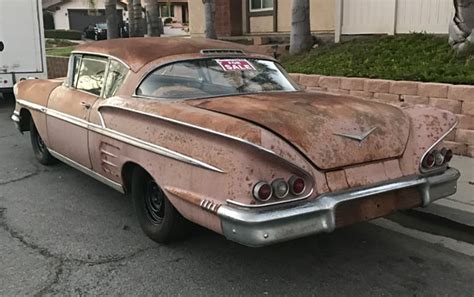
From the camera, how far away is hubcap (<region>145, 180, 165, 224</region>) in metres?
4.24

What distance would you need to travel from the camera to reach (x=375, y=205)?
3469 millimetres

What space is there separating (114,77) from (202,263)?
1.98 meters

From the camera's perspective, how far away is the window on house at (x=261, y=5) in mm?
15203

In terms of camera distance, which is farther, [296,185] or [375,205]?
[375,205]

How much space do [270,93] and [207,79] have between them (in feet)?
1.87

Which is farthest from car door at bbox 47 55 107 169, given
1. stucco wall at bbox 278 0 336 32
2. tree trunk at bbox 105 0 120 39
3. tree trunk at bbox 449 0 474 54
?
tree trunk at bbox 105 0 120 39

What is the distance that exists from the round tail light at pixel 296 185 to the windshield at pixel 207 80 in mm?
1411

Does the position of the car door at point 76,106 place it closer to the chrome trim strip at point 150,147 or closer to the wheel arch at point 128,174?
the chrome trim strip at point 150,147

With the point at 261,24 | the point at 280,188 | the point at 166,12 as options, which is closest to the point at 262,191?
the point at 280,188

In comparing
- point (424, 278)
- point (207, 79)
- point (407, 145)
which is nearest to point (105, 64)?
point (207, 79)

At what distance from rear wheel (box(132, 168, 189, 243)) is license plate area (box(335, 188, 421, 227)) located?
4.35 ft

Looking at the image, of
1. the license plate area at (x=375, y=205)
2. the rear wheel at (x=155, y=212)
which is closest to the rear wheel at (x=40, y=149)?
the rear wheel at (x=155, y=212)

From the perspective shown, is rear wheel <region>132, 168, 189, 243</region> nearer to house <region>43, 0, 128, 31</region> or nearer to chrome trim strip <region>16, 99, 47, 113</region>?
chrome trim strip <region>16, 99, 47, 113</region>

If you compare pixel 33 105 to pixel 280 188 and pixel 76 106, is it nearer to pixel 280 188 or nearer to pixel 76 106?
pixel 76 106
